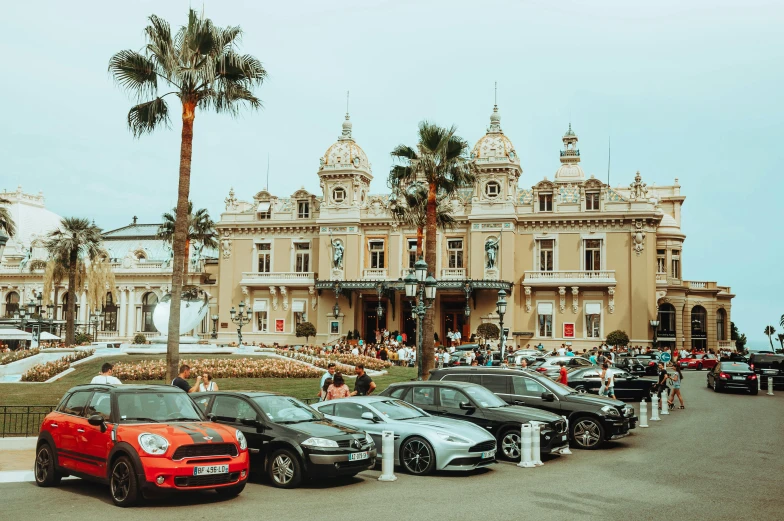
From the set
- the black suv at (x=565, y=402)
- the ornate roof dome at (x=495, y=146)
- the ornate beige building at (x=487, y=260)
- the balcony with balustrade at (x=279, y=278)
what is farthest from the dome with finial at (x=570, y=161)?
the black suv at (x=565, y=402)

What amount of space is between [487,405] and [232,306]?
4932 cm

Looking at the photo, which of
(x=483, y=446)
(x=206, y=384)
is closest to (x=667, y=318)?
(x=206, y=384)

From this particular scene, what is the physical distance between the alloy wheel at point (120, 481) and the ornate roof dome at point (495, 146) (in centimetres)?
4739

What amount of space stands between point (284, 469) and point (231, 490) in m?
1.19

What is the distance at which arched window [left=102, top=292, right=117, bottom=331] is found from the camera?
2751 inches

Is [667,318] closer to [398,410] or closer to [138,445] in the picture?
[398,410]

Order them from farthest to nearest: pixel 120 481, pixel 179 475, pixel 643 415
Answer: pixel 643 415 → pixel 120 481 → pixel 179 475

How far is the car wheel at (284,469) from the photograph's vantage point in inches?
465

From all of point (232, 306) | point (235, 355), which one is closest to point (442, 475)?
point (235, 355)

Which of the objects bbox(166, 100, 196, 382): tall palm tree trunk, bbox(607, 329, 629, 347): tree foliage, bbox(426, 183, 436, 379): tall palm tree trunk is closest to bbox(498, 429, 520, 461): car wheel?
bbox(166, 100, 196, 382): tall palm tree trunk

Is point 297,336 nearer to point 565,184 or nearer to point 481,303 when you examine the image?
point 481,303

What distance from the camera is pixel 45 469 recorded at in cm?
1180

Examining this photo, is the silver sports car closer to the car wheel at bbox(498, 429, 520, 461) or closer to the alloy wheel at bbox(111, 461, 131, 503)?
the car wheel at bbox(498, 429, 520, 461)

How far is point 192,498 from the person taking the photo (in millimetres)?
10992
